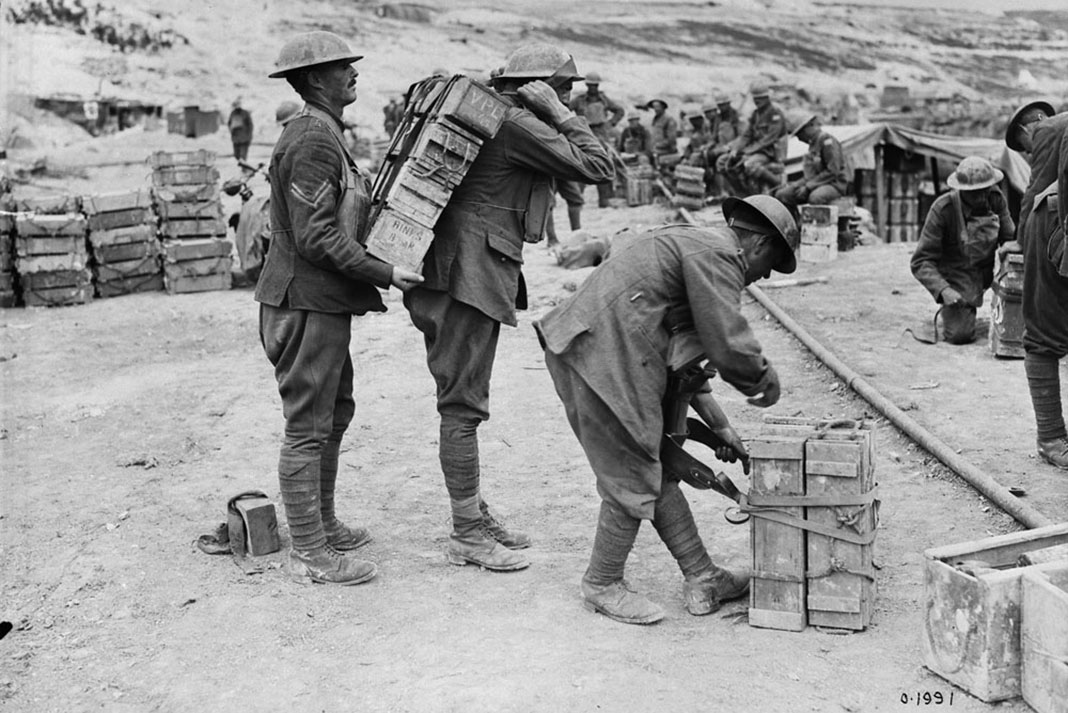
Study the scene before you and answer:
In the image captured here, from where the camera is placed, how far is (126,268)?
14.1m

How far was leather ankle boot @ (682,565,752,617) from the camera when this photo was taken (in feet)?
15.6

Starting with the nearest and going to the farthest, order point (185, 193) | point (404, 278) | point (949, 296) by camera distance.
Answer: point (404, 278) → point (949, 296) → point (185, 193)

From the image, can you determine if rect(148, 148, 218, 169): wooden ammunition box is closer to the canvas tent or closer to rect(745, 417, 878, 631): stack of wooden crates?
the canvas tent

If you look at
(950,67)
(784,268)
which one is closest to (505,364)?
(784,268)

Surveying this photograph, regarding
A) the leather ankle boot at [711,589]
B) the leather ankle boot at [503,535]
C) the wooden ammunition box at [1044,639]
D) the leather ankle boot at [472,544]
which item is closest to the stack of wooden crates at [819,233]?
the leather ankle boot at [503,535]

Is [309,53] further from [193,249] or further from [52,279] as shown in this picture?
[52,279]

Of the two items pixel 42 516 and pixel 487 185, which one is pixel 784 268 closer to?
pixel 487 185

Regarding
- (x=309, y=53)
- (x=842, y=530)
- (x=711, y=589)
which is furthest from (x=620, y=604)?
(x=309, y=53)

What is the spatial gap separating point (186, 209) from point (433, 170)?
970 cm

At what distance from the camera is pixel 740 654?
4.35 meters

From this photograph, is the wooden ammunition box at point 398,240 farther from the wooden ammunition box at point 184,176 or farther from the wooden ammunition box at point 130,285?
the wooden ammunition box at point 130,285

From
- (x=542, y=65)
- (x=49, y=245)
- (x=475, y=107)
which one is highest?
(x=542, y=65)

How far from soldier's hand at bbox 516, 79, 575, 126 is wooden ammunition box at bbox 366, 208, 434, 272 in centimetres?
70

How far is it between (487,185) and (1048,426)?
3.57m
